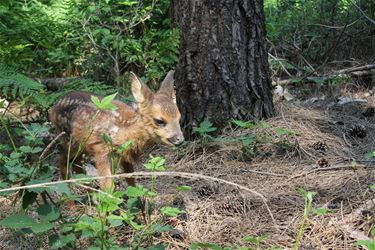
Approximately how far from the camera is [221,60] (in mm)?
5766

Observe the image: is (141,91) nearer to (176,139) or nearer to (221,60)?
(176,139)

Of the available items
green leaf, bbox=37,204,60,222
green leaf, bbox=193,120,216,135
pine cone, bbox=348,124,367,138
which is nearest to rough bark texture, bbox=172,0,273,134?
green leaf, bbox=193,120,216,135

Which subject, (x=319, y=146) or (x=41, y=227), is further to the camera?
(x=319, y=146)

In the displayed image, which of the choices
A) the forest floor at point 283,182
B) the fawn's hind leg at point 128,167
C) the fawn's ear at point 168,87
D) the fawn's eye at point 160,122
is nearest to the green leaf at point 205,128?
the forest floor at point 283,182

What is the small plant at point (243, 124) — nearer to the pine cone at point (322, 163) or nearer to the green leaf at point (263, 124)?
the green leaf at point (263, 124)

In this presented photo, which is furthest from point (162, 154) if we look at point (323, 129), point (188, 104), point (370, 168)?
point (370, 168)

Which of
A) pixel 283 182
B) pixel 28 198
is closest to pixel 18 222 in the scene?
pixel 28 198

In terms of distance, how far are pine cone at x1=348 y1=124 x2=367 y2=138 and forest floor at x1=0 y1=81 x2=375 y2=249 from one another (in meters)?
0.01

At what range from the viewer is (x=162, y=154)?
19.6ft

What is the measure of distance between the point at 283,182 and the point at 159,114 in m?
1.24

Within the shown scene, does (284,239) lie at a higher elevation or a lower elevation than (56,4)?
lower

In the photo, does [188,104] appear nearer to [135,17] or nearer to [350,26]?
[135,17]

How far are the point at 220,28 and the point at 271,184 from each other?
1.81 metres

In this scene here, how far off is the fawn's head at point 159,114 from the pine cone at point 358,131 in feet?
7.00
